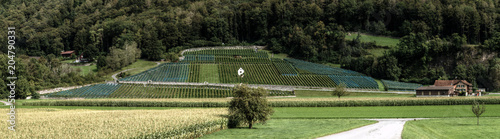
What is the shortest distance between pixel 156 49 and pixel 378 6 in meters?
79.6

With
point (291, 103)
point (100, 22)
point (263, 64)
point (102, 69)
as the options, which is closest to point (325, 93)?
point (291, 103)

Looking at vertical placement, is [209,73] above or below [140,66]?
below

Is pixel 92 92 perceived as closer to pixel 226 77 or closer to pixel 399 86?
pixel 226 77

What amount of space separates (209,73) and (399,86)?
4628 centimetres

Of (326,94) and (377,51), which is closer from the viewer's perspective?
(326,94)

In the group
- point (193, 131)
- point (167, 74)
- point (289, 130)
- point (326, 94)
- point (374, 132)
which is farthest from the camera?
point (167, 74)

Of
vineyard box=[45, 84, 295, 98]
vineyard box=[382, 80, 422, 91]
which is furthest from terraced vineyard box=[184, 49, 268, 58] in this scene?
vineyard box=[382, 80, 422, 91]

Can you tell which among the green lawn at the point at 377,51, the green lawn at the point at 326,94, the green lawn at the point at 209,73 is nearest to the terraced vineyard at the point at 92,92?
the green lawn at the point at 209,73

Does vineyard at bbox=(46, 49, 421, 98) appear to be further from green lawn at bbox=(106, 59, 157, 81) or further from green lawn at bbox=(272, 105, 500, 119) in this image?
green lawn at bbox=(272, 105, 500, 119)

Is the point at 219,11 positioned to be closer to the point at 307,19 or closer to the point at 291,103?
the point at 307,19

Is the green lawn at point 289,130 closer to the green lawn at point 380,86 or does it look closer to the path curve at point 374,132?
the path curve at point 374,132

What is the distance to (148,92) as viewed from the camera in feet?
306

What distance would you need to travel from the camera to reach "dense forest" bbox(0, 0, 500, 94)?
12031cm

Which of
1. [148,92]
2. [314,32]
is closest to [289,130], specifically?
[148,92]
